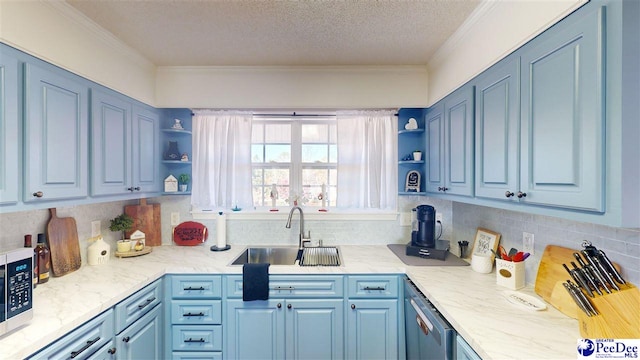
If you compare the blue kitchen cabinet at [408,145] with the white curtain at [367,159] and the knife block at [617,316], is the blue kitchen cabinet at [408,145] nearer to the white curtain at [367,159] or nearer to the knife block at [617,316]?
the white curtain at [367,159]

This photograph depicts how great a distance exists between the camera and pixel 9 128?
3.82 feet

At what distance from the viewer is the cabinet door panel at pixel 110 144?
5.37 ft

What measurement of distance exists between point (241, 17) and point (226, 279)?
5.75ft

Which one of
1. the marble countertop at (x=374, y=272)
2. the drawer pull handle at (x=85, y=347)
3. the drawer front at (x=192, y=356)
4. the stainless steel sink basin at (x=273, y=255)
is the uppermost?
the marble countertop at (x=374, y=272)

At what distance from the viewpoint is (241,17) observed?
155 cm

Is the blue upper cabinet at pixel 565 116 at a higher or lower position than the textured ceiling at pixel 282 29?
lower

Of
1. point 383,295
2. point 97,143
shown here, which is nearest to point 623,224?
point 383,295

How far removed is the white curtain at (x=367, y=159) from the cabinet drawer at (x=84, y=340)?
5.93ft

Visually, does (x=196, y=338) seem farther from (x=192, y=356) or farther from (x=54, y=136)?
(x=54, y=136)

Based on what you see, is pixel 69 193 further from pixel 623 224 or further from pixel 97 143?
pixel 623 224

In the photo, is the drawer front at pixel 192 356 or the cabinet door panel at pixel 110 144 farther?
the drawer front at pixel 192 356

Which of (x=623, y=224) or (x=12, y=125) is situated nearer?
(x=623, y=224)

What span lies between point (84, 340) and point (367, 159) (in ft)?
7.30

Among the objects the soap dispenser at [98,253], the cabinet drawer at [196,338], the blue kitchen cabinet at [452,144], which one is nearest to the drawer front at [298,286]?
the cabinet drawer at [196,338]
